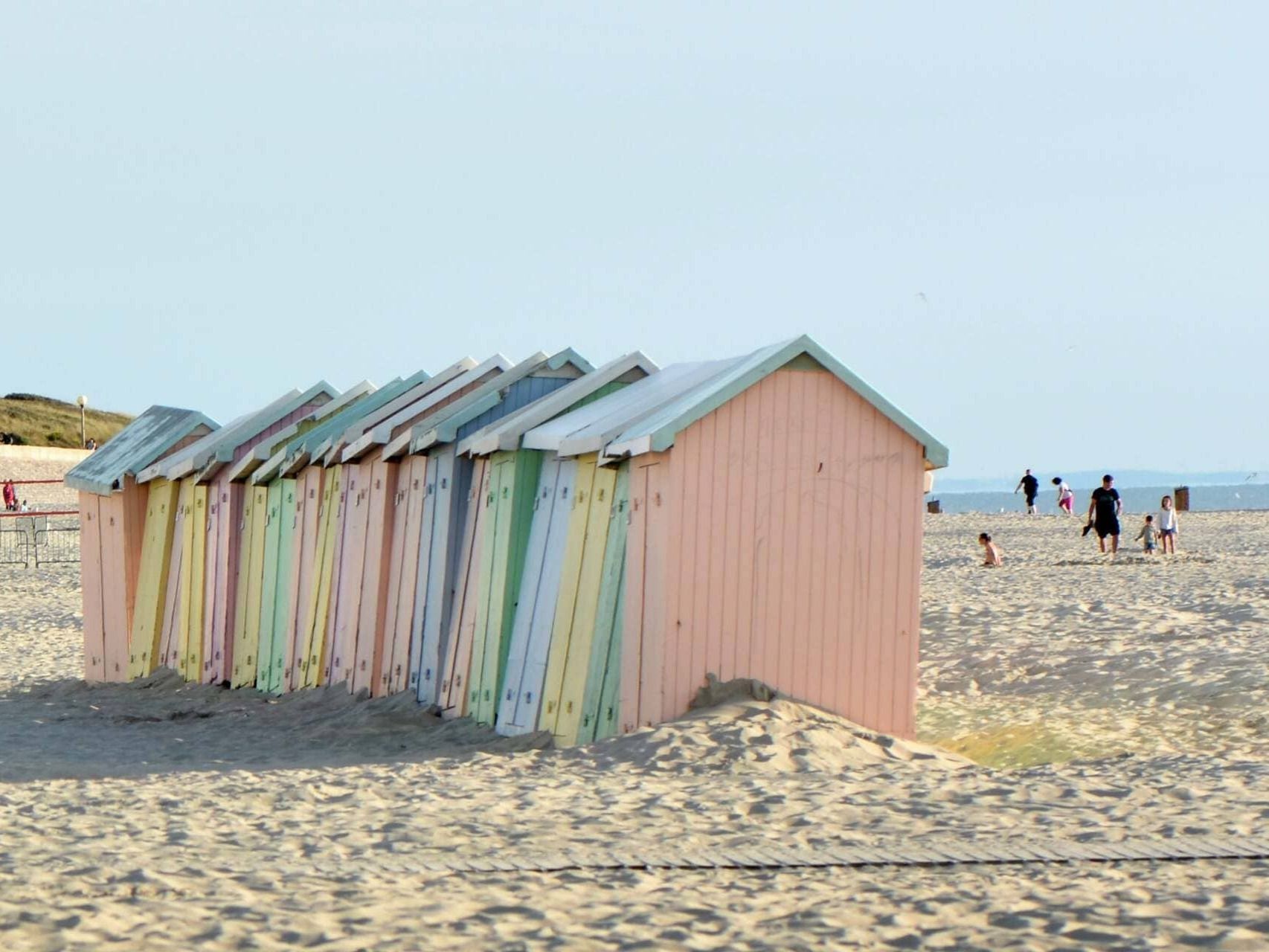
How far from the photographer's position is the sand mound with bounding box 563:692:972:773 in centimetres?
802

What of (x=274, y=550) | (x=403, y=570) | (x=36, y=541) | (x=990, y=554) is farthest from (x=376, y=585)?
(x=36, y=541)

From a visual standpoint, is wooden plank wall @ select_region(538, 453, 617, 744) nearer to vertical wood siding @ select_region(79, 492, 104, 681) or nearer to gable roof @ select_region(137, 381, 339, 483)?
gable roof @ select_region(137, 381, 339, 483)

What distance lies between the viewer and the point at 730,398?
9.05 metres

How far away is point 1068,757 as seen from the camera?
9344 millimetres

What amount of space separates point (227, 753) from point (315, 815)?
10.8ft

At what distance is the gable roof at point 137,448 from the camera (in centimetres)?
1614

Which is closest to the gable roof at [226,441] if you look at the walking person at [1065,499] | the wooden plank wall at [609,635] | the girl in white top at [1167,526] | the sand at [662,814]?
the sand at [662,814]

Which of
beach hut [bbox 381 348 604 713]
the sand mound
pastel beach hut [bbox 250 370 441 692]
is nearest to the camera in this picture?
the sand mound

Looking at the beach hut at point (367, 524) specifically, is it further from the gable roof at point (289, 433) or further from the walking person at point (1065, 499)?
the walking person at point (1065, 499)

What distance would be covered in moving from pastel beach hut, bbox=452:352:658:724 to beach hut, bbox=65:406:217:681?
6.27 meters

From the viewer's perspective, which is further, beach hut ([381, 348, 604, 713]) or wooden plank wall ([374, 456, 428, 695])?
wooden plank wall ([374, 456, 428, 695])

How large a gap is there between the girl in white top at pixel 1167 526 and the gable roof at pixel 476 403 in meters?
13.3

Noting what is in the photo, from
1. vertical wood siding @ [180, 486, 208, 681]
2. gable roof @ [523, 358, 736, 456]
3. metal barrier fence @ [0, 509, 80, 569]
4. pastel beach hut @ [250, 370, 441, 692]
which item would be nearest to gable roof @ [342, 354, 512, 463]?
pastel beach hut @ [250, 370, 441, 692]

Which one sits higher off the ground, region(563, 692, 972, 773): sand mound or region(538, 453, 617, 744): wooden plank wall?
region(538, 453, 617, 744): wooden plank wall
